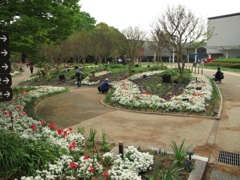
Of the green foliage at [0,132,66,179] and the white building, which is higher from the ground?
the white building

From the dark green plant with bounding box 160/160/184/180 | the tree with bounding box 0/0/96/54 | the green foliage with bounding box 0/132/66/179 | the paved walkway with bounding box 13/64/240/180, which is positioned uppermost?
the tree with bounding box 0/0/96/54

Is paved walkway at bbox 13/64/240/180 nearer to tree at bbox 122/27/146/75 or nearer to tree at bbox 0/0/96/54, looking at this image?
tree at bbox 0/0/96/54

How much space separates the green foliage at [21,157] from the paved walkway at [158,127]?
251 cm

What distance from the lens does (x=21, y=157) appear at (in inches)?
162

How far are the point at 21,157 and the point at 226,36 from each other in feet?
264

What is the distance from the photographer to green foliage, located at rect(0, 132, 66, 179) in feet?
13.1

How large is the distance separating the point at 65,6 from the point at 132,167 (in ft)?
26.9

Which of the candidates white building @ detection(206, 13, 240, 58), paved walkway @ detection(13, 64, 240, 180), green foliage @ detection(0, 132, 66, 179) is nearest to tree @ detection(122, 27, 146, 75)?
paved walkway @ detection(13, 64, 240, 180)

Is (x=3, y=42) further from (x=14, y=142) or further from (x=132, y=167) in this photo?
(x=132, y=167)

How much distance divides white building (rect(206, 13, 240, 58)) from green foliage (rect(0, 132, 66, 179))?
2958 inches

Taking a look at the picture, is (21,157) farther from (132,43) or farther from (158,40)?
(158,40)

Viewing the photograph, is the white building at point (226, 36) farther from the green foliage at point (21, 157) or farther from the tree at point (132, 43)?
the green foliage at point (21, 157)

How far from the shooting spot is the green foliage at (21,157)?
3992 millimetres

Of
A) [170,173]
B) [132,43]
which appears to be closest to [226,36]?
[132,43]
